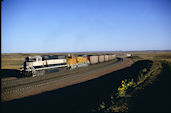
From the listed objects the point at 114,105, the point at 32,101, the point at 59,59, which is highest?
the point at 59,59

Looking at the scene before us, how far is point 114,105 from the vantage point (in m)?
9.60

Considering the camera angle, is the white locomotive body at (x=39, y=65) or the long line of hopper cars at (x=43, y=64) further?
the long line of hopper cars at (x=43, y=64)

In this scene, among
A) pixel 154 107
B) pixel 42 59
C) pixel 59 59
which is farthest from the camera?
pixel 59 59

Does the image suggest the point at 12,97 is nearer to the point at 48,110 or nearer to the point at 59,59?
the point at 48,110

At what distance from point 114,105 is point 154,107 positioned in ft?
9.48

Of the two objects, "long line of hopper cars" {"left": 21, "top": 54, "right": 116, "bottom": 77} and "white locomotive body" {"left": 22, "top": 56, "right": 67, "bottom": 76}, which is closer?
"white locomotive body" {"left": 22, "top": 56, "right": 67, "bottom": 76}

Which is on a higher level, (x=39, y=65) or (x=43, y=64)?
(x=43, y=64)

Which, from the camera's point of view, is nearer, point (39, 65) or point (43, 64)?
point (39, 65)

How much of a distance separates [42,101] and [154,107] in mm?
10917

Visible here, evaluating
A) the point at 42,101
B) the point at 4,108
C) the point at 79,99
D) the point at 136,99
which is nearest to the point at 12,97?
the point at 4,108

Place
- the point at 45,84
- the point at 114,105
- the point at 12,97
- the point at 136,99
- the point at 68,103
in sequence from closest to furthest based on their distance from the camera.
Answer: the point at 114,105 < the point at 136,99 < the point at 68,103 < the point at 12,97 < the point at 45,84

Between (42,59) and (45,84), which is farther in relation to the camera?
(42,59)

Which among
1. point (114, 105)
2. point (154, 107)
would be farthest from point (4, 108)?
point (154, 107)

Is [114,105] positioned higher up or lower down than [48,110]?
higher up
